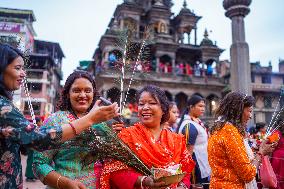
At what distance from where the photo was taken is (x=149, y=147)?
250 cm

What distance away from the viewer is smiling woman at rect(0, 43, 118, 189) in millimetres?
1750

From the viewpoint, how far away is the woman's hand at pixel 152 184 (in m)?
2.10

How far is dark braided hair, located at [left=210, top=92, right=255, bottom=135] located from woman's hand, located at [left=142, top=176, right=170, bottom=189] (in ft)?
3.87

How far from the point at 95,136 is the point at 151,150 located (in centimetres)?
50

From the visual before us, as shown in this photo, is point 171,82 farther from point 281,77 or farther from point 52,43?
point 52,43

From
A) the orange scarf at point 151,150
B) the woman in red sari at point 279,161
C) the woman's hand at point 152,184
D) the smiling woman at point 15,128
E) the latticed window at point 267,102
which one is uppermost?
the latticed window at point 267,102

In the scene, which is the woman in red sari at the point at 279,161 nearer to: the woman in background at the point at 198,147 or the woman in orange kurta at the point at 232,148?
the woman in background at the point at 198,147

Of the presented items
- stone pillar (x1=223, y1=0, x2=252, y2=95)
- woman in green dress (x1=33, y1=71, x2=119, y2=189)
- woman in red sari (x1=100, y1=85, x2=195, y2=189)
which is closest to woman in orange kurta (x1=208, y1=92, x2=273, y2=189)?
woman in red sari (x1=100, y1=85, x2=195, y2=189)

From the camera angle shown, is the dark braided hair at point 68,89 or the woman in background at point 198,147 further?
the woman in background at point 198,147

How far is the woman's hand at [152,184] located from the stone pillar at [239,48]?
9526 mm

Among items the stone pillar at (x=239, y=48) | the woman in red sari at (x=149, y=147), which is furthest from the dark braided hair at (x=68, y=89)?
the stone pillar at (x=239, y=48)

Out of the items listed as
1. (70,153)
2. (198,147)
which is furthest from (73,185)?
A: (198,147)

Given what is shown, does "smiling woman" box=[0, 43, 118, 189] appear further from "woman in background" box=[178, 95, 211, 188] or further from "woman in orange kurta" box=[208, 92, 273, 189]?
"woman in background" box=[178, 95, 211, 188]

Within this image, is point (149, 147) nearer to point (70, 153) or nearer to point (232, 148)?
point (70, 153)
